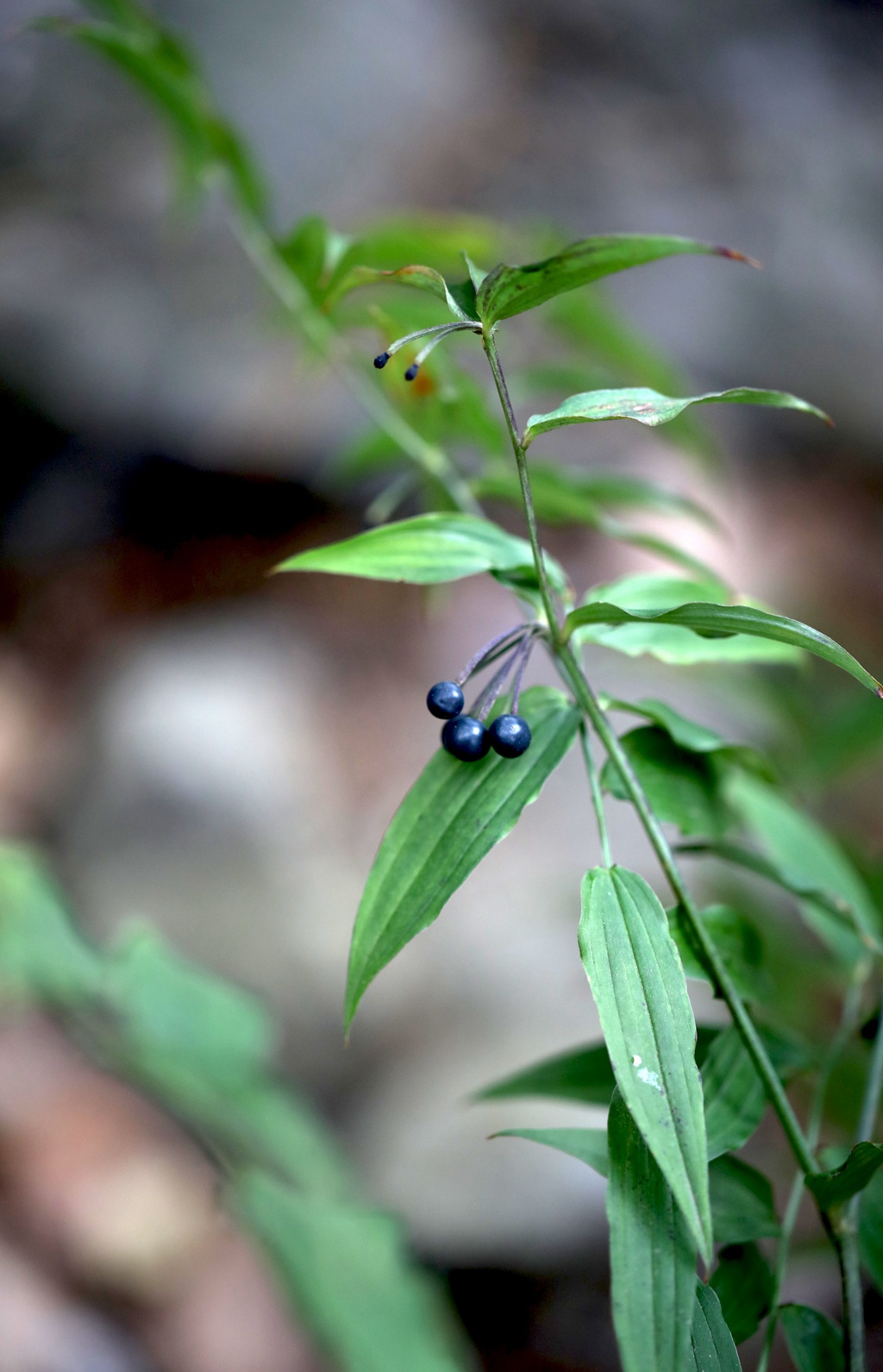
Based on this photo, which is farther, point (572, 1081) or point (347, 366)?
point (347, 366)

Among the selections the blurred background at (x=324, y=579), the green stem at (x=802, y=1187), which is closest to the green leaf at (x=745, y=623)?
the green stem at (x=802, y=1187)

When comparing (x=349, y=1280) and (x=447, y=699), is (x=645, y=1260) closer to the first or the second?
(x=447, y=699)

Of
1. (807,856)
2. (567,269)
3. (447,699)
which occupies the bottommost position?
(807,856)

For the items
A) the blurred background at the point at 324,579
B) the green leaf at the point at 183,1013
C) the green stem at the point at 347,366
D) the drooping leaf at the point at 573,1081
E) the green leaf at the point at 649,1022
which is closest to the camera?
the green leaf at the point at 649,1022

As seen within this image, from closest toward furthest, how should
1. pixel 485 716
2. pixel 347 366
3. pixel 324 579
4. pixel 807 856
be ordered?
pixel 485 716, pixel 807 856, pixel 347 366, pixel 324 579

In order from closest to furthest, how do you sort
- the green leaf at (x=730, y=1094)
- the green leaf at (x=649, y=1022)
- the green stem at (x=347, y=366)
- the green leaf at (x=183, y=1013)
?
the green leaf at (x=649, y=1022) → the green leaf at (x=730, y=1094) → the green stem at (x=347, y=366) → the green leaf at (x=183, y=1013)

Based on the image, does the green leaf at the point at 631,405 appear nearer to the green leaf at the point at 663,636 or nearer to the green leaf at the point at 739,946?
the green leaf at the point at 663,636

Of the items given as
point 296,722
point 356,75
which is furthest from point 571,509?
point 356,75

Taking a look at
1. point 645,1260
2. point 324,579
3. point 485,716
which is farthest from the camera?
point 324,579

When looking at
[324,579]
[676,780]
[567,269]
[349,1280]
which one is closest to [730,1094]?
[676,780]
